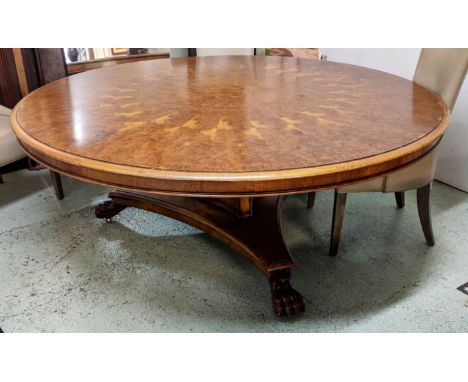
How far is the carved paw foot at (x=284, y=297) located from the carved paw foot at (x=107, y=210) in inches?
37.6

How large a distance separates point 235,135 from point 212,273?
0.80 metres

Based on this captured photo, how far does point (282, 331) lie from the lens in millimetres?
1409

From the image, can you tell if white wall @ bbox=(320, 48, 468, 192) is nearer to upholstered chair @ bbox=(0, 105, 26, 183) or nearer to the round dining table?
the round dining table

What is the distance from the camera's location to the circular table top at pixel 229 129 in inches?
35.4

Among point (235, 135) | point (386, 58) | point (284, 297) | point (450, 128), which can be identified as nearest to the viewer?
point (235, 135)

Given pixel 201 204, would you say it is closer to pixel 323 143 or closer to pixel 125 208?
pixel 125 208

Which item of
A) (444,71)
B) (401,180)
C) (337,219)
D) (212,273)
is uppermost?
(444,71)

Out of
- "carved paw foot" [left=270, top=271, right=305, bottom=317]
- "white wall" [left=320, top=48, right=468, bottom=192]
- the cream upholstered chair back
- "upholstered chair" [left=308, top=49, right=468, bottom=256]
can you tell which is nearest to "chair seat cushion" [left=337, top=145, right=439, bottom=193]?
"upholstered chair" [left=308, top=49, right=468, bottom=256]

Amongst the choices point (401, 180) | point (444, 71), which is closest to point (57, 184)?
point (401, 180)

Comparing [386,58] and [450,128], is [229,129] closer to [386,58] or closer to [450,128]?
[450,128]

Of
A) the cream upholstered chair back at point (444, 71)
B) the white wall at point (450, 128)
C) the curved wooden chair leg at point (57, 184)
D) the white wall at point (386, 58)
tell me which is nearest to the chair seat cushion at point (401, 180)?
the cream upholstered chair back at point (444, 71)

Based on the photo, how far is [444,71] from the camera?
1.65 meters
